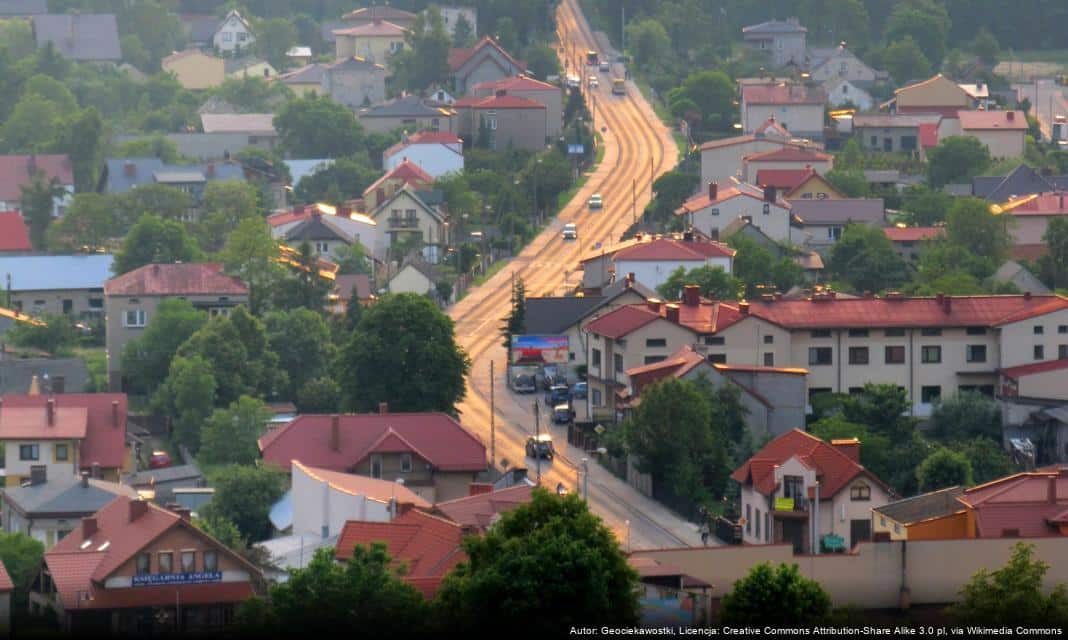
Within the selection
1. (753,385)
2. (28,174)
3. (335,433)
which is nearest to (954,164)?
(28,174)

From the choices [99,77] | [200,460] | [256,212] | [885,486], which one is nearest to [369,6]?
[99,77]

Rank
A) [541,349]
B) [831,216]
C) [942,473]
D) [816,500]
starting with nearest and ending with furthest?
[816,500]
[942,473]
[541,349]
[831,216]

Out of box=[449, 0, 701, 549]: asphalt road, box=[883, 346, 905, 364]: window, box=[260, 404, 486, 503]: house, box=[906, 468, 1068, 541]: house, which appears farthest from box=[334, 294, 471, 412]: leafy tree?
box=[906, 468, 1068, 541]: house

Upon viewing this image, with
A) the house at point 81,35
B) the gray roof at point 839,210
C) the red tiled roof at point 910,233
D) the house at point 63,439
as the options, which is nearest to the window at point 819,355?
the house at point 63,439

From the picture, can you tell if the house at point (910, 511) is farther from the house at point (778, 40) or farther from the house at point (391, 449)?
the house at point (778, 40)

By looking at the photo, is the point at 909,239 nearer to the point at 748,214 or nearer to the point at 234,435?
the point at 748,214

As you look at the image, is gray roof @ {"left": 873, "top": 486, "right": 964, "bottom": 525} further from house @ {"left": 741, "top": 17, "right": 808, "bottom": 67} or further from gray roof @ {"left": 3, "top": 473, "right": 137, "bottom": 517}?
house @ {"left": 741, "top": 17, "right": 808, "bottom": 67}

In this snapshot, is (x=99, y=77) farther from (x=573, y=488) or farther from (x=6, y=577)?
(x=6, y=577)
